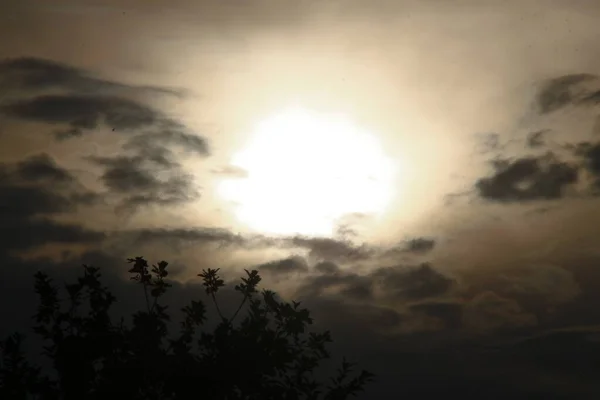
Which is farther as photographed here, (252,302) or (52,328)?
(252,302)

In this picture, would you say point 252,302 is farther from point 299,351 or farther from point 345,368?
point 345,368

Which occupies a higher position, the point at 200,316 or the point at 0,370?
the point at 200,316

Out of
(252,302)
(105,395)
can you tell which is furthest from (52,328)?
(252,302)

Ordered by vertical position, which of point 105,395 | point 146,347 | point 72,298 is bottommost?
point 105,395

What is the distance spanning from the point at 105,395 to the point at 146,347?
5.43 ft

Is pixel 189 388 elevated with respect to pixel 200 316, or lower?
lower

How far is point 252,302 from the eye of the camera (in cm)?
2178

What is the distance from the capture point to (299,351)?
21.0 metres

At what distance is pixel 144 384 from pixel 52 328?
2.86m

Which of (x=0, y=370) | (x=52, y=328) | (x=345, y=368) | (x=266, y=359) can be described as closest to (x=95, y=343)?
(x=52, y=328)

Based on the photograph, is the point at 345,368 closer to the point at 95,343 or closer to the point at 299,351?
the point at 299,351

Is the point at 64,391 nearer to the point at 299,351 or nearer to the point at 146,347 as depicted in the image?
the point at 146,347

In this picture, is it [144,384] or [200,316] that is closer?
[144,384]

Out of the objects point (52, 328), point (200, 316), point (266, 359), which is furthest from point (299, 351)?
point (52, 328)
